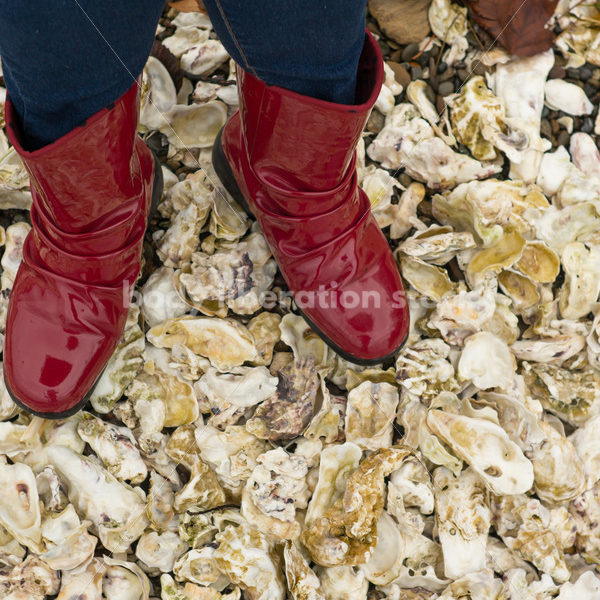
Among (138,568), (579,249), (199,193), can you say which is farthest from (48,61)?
(579,249)

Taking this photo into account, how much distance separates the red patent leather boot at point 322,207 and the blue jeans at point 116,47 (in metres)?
0.06

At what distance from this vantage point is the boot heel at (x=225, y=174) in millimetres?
1080

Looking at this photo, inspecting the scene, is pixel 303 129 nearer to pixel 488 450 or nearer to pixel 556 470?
pixel 488 450

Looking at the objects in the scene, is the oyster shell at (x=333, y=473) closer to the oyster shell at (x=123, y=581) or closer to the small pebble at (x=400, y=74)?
the oyster shell at (x=123, y=581)

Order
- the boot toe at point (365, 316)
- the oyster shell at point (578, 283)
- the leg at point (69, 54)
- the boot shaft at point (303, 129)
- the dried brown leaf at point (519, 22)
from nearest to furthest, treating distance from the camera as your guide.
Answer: the leg at point (69, 54)
the boot shaft at point (303, 129)
the boot toe at point (365, 316)
the oyster shell at point (578, 283)
the dried brown leaf at point (519, 22)

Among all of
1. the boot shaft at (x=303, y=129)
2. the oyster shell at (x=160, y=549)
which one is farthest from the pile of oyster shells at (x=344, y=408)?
the boot shaft at (x=303, y=129)

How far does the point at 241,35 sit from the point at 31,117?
0.86 feet

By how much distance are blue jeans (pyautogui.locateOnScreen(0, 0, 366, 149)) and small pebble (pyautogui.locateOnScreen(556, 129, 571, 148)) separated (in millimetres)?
747

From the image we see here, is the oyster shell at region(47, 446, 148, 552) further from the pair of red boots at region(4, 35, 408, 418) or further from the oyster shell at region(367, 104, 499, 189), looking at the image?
the oyster shell at region(367, 104, 499, 189)

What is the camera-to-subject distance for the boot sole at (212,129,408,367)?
3.39ft

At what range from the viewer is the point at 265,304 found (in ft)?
3.63

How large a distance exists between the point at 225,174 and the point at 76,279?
0.36 m

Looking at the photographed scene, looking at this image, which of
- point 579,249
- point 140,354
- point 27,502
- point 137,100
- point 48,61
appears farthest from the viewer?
point 579,249

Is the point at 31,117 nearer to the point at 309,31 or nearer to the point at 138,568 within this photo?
the point at 309,31
